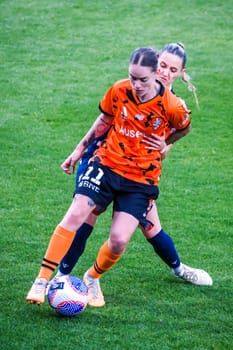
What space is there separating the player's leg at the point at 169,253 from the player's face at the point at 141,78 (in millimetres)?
1077

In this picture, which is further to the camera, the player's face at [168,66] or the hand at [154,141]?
the player's face at [168,66]

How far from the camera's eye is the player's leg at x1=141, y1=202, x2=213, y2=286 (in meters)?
6.83

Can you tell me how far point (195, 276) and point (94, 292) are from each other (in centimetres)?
90

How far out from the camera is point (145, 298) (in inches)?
263

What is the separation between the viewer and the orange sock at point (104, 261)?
636 cm

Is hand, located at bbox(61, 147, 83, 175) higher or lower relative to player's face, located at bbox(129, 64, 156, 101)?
lower

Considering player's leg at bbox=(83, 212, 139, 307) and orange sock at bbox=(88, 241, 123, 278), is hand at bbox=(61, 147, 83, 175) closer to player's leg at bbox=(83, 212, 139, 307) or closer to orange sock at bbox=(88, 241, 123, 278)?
player's leg at bbox=(83, 212, 139, 307)

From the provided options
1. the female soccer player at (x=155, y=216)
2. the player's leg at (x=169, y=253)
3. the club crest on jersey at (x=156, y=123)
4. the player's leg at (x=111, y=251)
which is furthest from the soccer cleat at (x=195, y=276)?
the club crest on jersey at (x=156, y=123)

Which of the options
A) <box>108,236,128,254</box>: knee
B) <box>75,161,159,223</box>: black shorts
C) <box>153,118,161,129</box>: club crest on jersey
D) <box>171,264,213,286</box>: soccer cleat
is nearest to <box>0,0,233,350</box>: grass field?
<box>171,264,213,286</box>: soccer cleat

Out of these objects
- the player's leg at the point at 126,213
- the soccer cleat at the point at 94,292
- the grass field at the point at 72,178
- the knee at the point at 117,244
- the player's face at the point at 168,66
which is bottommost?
the grass field at the point at 72,178

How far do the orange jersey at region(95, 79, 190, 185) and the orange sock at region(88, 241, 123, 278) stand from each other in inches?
22.5

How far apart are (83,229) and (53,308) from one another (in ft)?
2.12

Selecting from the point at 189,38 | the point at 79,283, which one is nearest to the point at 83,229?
the point at 79,283

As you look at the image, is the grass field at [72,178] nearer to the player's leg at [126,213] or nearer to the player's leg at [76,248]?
the player's leg at [76,248]
